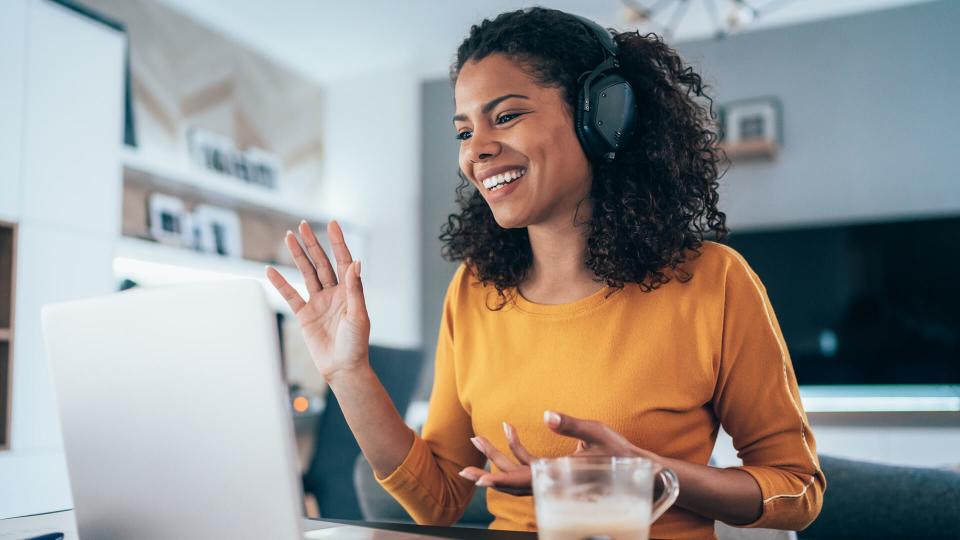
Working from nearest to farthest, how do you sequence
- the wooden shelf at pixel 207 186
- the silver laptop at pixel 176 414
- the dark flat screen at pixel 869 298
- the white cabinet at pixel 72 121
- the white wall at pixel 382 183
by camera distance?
the silver laptop at pixel 176 414
the white cabinet at pixel 72 121
the wooden shelf at pixel 207 186
the dark flat screen at pixel 869 298
the white wall at pixel 382 183

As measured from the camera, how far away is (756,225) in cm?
410

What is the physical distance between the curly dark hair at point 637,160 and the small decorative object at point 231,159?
2.93 m

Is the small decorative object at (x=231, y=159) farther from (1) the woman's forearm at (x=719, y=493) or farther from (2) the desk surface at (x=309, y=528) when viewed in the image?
(1) the woman's forearm at (x=719, y=493)

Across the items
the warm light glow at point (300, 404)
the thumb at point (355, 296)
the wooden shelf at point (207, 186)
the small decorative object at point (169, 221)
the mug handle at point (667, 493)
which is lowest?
the warm light glow at point (300, 404)

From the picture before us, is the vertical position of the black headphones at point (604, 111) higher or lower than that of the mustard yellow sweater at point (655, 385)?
higher

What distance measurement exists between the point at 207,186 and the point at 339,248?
112 inches

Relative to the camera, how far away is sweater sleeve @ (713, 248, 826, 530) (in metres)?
0.92

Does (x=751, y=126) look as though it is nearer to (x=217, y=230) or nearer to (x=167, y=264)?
(x=217, y=230)

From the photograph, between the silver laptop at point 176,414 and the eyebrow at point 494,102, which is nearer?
the silver laptop at point 176,414

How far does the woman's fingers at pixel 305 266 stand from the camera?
95 centimetres

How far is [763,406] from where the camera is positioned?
99 centimetres

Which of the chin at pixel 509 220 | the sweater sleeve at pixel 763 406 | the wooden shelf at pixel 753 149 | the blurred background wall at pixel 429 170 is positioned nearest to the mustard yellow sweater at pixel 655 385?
the sweater sleeve at pixel 763 406

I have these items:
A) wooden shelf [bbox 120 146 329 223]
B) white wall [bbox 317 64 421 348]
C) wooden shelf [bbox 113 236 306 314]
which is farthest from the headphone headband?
white wall [bbox 317 64 421 348]

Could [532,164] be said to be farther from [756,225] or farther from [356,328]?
[756,225]
